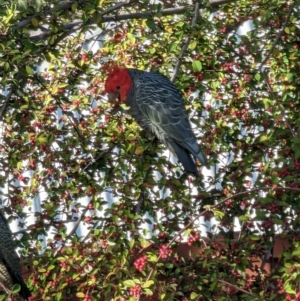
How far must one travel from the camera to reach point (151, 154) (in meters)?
3.71

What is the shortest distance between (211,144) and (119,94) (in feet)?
2.05

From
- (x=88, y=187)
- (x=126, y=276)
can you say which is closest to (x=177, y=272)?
(x=126, y=276)

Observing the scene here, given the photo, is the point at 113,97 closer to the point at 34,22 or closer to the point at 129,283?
the point at 34,22

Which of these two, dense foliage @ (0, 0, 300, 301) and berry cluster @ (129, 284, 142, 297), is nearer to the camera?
berry cluster @ (129, 284, 142, 297)

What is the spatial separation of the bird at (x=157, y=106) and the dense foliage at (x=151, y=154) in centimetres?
6

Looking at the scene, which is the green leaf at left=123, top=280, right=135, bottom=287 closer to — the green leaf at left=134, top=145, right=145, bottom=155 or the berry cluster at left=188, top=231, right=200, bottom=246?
the berry cluster at left=188, top=231, right=200, bottom=246

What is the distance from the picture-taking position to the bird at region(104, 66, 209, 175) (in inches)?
156

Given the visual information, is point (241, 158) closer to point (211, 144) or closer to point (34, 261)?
point (211, 144)

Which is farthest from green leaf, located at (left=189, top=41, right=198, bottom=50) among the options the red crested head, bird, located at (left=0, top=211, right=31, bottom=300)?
bird, located at (left=0, top=211, right=31, bottom=300)

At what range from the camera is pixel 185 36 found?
3.71 meters

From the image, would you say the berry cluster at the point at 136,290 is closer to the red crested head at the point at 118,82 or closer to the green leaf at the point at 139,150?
the green leaf at the point at 139,150

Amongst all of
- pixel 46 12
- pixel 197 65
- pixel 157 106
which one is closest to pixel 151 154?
pixel 197 65

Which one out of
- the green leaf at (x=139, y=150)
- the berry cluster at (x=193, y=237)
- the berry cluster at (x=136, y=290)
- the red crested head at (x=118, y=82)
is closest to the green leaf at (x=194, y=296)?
the berry cluster at (x=193, y=237)

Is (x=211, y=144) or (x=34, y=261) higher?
(x=211, y=144)
